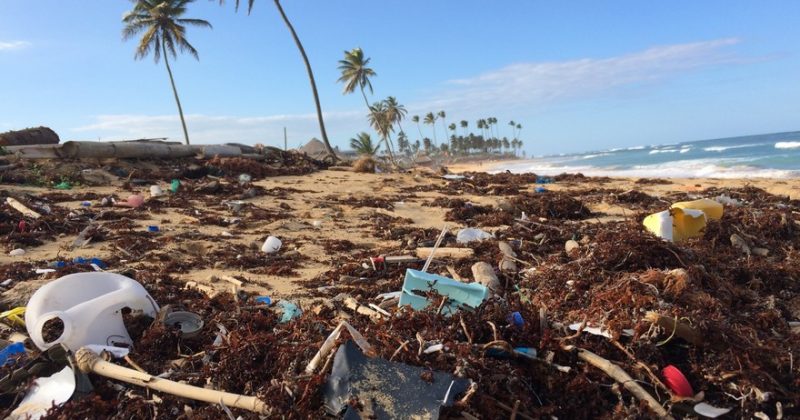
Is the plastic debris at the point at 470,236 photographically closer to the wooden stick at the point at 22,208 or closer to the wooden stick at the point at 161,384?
the wooden stick at the point at 161,384

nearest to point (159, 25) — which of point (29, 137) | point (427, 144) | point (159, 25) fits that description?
point (159, 25)

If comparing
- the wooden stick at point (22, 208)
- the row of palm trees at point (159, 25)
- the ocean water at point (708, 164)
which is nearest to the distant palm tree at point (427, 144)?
the ocean water at point (708, 164)

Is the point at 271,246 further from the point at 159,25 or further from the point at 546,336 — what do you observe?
the point at 159,25

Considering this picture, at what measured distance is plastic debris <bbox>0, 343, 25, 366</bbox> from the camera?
260 centimetres

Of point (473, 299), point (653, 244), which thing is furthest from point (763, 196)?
point (473, 299)

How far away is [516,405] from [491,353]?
15.1 inches

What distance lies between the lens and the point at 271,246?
231 inches

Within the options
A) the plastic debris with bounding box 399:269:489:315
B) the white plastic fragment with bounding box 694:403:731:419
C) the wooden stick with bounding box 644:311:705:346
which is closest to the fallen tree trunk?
the plastic debris with bounding box 399:269:489:315

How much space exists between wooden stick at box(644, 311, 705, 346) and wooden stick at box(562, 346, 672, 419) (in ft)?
1.20

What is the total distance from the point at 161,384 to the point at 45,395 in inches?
23.6

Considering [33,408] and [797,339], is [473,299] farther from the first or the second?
[33,408]

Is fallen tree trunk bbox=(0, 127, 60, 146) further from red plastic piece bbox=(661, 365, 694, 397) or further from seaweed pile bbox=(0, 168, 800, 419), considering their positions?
red plastic piece bbox=(661, 365, 694, 397)

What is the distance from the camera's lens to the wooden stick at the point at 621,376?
6.73ft

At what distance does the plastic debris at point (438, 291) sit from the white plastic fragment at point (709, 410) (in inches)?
48.6
